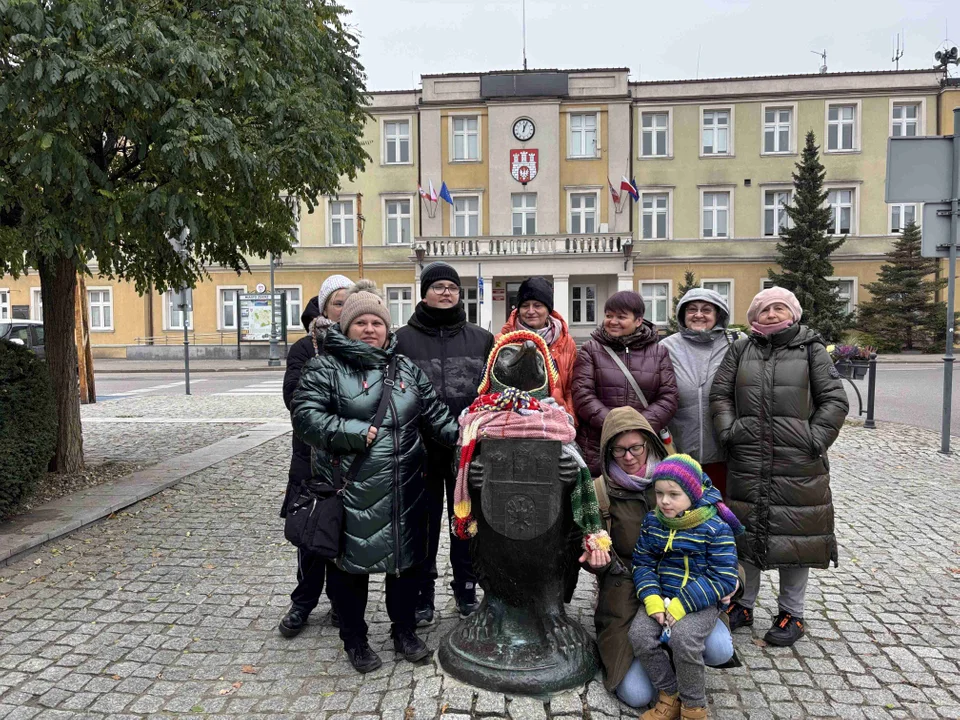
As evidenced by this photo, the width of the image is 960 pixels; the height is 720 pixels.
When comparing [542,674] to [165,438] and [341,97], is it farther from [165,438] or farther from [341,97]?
[165,438]

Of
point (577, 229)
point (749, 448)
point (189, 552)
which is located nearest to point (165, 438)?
point (189, 552)

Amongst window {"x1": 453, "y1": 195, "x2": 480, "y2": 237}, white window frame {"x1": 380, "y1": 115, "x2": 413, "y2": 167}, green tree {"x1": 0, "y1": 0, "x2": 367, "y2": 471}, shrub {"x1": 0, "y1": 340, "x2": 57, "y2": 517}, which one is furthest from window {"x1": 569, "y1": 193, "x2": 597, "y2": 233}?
shrub {"x1": 0, "y1": 340, "x2": 57, "y2": 517}

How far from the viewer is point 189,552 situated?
5.14 m

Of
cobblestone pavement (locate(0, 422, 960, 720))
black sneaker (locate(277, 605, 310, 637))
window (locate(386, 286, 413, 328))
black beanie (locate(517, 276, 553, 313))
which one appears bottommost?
cobblestone pavement (locate(0, 422, 960, 720))

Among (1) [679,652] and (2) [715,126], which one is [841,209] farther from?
(1) [679,652]

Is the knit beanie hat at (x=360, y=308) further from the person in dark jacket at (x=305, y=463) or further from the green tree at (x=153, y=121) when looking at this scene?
the green tree at (x=153, y=121)

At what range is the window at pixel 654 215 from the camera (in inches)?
1264

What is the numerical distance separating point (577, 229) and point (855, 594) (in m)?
28.9

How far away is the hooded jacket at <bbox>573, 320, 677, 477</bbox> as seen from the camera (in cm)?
393

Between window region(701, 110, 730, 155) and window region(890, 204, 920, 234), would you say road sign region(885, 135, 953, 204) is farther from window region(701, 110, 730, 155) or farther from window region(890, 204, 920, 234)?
window region(890, 204, 920, 234)

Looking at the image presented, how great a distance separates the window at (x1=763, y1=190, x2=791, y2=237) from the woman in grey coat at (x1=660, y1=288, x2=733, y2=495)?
3050 centimetres

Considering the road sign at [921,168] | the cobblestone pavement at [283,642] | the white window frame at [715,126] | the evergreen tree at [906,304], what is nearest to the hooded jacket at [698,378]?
the cobblestone pavement at [283,642]

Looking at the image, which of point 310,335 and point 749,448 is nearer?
point 749,448

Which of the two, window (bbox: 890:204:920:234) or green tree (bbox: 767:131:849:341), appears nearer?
green tree (bbox: 767:131:849:341)
